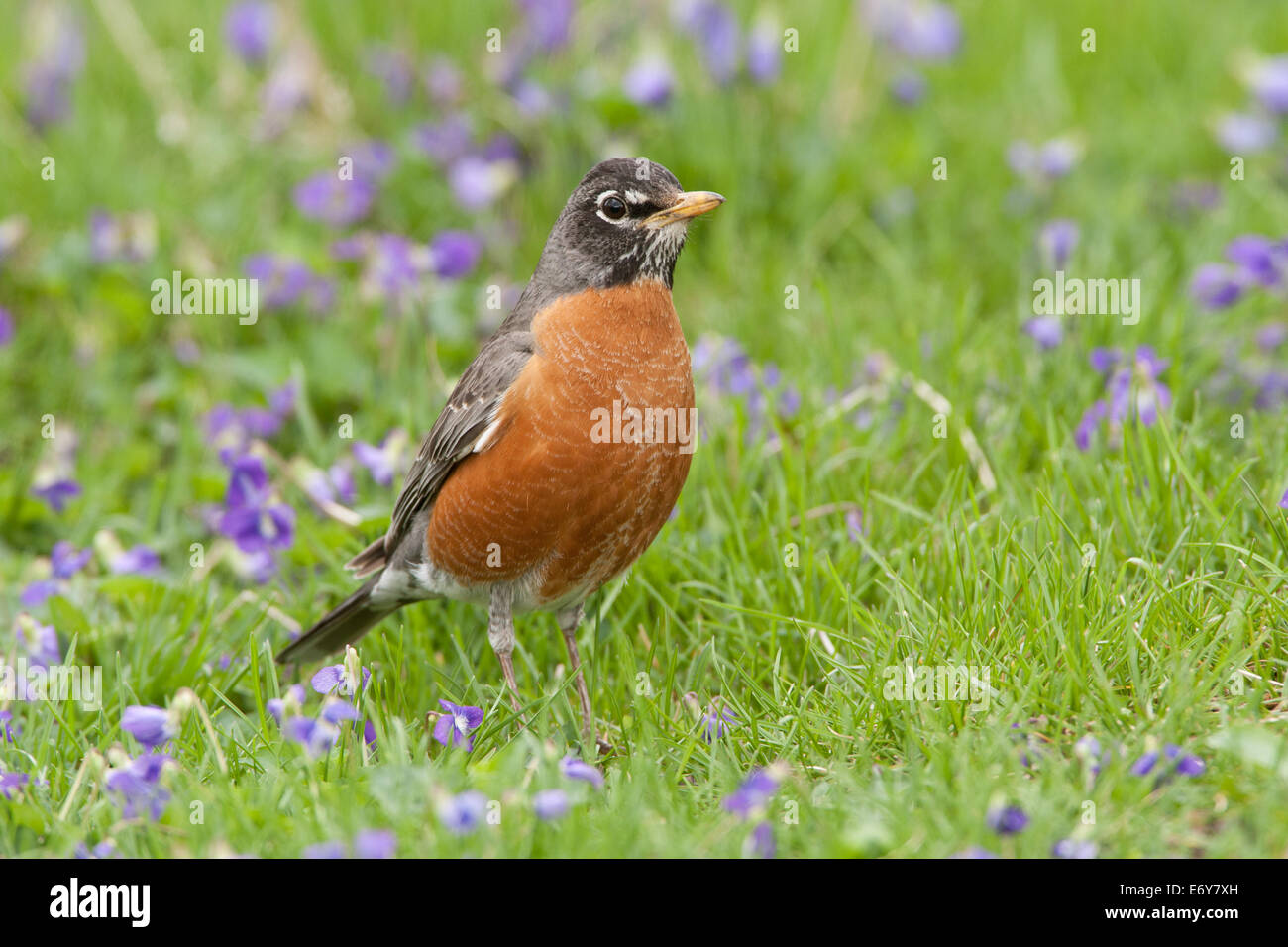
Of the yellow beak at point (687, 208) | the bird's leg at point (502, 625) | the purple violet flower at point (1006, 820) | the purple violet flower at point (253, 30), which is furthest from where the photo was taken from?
the purple violet flower at point (253, 30)

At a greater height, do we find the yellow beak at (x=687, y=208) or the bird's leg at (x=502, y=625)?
Result: the yellow beak at (x=687, y=208)

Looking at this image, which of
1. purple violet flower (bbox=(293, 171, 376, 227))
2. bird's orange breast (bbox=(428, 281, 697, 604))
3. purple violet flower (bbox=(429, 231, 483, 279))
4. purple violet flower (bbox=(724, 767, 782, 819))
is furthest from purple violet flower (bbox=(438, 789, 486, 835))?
purple violet flower (bbox=(293, 171, 376, 227))

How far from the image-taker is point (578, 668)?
14.0ft

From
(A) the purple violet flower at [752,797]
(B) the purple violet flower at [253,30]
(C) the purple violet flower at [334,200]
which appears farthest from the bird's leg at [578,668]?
(B) the purple violet flower at [253,30]

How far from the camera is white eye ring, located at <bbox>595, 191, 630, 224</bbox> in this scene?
428 centimetres

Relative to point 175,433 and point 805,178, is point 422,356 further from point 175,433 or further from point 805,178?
point 805,178

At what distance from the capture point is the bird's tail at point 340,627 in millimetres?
4504

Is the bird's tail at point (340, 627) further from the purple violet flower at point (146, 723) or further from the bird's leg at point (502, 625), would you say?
the purple violet flower at point (146, 723)

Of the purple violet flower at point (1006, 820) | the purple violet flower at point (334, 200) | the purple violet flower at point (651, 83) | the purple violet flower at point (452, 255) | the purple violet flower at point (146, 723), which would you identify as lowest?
the purple violet flower at point (1006, 820)

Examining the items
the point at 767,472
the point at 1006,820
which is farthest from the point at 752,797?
the point at 767,472

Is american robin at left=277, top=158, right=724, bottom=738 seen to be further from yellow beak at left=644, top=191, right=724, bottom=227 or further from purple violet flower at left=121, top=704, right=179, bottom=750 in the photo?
purple violet flower at left=121, top=704, right=179, bottom=750

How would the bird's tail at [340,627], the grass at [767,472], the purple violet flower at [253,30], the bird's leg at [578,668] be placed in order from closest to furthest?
1. the grass at [767,472]
2. the bird's leg at [578,668]
3. the bird's tail at [340,627]
4. the purple violet flower at [253,30]

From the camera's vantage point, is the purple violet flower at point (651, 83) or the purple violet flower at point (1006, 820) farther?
the purple violet flower at point (651, 83)

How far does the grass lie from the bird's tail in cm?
13
